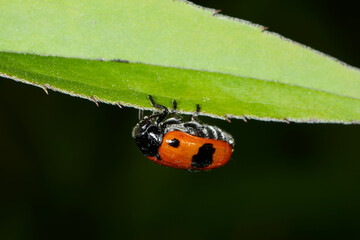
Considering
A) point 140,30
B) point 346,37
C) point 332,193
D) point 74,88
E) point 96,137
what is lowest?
point 74,88

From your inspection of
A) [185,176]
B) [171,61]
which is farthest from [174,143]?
[185,176]

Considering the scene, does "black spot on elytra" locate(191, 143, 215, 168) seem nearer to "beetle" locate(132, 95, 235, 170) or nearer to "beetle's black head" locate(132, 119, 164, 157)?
"beetle" locate(132, 95, 235, 170)

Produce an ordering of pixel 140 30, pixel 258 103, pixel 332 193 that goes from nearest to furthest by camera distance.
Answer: pixel 140 30, pixel 258 103, pixel 332 193

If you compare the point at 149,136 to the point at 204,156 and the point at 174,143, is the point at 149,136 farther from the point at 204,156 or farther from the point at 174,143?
the point at 204,156

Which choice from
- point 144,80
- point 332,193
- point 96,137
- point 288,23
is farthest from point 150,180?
point 144,80

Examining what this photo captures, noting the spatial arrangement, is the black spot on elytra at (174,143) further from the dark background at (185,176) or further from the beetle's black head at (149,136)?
the dark background at (185,176)

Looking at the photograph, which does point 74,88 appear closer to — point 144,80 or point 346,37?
point 144,80
